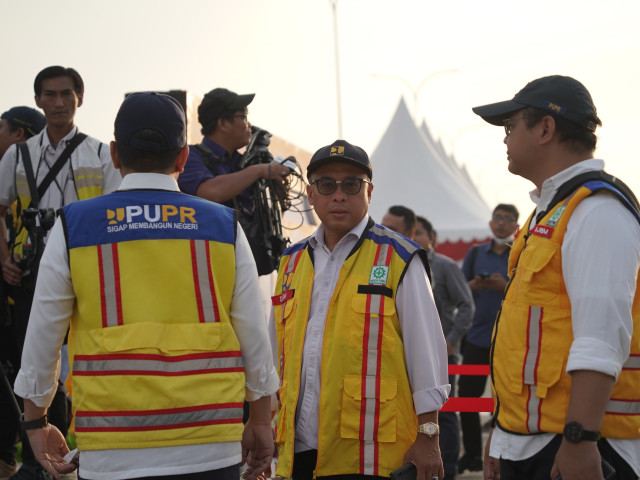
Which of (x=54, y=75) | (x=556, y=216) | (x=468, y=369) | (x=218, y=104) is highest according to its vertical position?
(x=54, y=75)

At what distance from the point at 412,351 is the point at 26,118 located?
13.0 ft

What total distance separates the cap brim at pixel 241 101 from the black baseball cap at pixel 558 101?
246 cm

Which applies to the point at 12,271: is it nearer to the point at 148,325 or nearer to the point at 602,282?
the point at 148,325

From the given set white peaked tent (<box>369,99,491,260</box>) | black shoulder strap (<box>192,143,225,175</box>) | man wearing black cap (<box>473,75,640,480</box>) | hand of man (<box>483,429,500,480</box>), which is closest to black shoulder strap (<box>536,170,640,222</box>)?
man wearing black cap (<box>473,75,640,480</box>)

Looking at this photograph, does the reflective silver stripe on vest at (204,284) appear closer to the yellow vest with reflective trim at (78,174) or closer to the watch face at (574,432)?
the watch face at (574,432)

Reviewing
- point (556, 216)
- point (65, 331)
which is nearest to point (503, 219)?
point (556, 216)

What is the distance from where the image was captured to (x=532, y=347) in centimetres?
340

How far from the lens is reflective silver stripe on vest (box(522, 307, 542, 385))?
3.39 metres

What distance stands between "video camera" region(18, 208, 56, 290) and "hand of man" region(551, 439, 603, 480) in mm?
3097

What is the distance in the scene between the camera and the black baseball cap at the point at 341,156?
4.40 meters

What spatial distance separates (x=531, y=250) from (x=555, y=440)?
0.70m

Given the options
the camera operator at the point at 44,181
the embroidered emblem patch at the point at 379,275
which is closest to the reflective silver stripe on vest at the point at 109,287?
the embroidered emblem patch at the point at 379,275

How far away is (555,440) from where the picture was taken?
333 cm

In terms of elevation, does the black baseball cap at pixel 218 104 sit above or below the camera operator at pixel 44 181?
above
